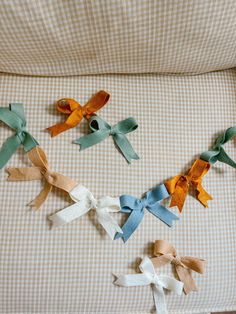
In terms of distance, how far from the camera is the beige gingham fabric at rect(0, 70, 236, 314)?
21.1 inches

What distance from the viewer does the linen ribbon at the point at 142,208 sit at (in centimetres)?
55

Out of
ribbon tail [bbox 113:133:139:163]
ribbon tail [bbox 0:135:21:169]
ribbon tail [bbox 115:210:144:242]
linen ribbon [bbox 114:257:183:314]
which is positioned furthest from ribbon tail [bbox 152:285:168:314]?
ribbon tail [bbox 0:135:21:169]

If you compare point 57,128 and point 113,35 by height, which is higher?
point 113,35

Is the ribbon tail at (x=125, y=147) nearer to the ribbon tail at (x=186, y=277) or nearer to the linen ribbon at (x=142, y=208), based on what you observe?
the linen ribbon at (x=142, y=208)

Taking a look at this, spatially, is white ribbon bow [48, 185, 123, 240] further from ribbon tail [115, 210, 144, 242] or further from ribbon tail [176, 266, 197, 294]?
ribbon tail [176, 266, 197, 294]

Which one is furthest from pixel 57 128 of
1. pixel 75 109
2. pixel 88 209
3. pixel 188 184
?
pixel 188 184

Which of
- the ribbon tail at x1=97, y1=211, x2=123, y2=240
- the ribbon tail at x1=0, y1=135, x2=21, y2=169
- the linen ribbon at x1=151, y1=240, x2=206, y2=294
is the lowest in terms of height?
the linen ribbon at x1=151, y1=240, x2=206, y2=294

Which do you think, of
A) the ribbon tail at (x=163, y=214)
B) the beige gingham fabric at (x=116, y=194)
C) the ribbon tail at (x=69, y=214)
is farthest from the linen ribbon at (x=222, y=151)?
the ribbon tail at (x=69, y=214)

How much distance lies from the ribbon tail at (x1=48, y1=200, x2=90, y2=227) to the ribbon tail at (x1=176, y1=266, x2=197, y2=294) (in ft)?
0.63

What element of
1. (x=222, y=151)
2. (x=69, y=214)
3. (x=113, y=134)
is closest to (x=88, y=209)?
(x=69, y=214)

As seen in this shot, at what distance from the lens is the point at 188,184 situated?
22.8 inches

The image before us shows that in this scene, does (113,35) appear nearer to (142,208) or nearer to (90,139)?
(90,139)

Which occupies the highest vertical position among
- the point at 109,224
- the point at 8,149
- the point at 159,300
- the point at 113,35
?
the point at 113,35

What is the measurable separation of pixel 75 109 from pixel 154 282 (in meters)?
0.33
